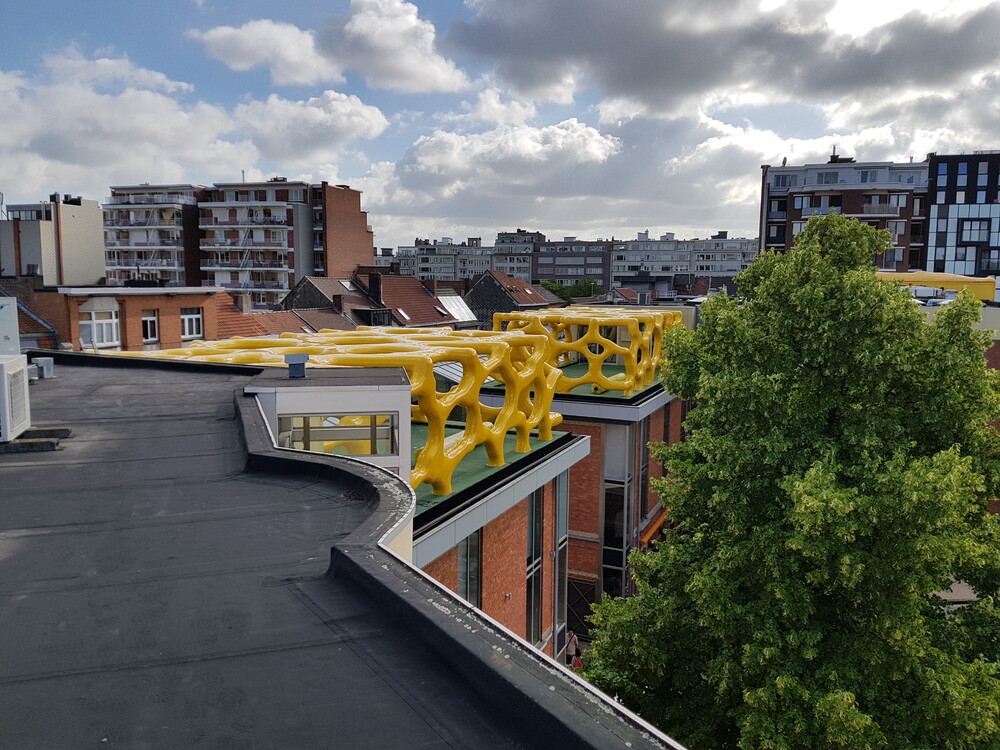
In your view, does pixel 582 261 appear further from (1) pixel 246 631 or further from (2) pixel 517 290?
(1) pixel 246 631

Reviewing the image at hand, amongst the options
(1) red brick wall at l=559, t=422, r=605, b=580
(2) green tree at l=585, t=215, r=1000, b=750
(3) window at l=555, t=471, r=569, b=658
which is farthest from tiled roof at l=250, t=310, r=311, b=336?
(2) green tree at l=585, t=215, r=1000, b=750

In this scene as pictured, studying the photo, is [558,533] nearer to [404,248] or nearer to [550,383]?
[550,383]

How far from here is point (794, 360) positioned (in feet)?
41.1

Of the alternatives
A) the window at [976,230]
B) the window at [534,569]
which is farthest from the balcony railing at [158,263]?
the window at [976,230]

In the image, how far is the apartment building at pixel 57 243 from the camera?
161 ft

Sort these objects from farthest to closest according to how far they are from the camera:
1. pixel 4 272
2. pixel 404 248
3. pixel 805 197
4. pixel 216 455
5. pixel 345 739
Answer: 1. pixel 404 248
2. pixel 805 197
3. pixel 4 272
4. pixel 216 455
5. pixel 345 739

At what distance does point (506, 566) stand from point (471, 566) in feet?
5.62

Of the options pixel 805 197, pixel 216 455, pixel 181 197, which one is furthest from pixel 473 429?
pixel 181 197

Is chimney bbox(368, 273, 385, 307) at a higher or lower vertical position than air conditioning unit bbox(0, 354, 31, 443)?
higher

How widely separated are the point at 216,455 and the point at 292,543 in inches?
127

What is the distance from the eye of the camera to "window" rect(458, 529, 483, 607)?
579 inches

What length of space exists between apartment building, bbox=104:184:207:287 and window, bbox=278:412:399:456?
64101 mm

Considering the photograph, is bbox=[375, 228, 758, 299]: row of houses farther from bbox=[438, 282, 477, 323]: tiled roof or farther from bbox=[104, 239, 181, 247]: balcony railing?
bbox=[438, 282, 477, 323]: tiled roof

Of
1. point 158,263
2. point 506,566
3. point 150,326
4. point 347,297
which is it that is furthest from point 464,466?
point 158,263
